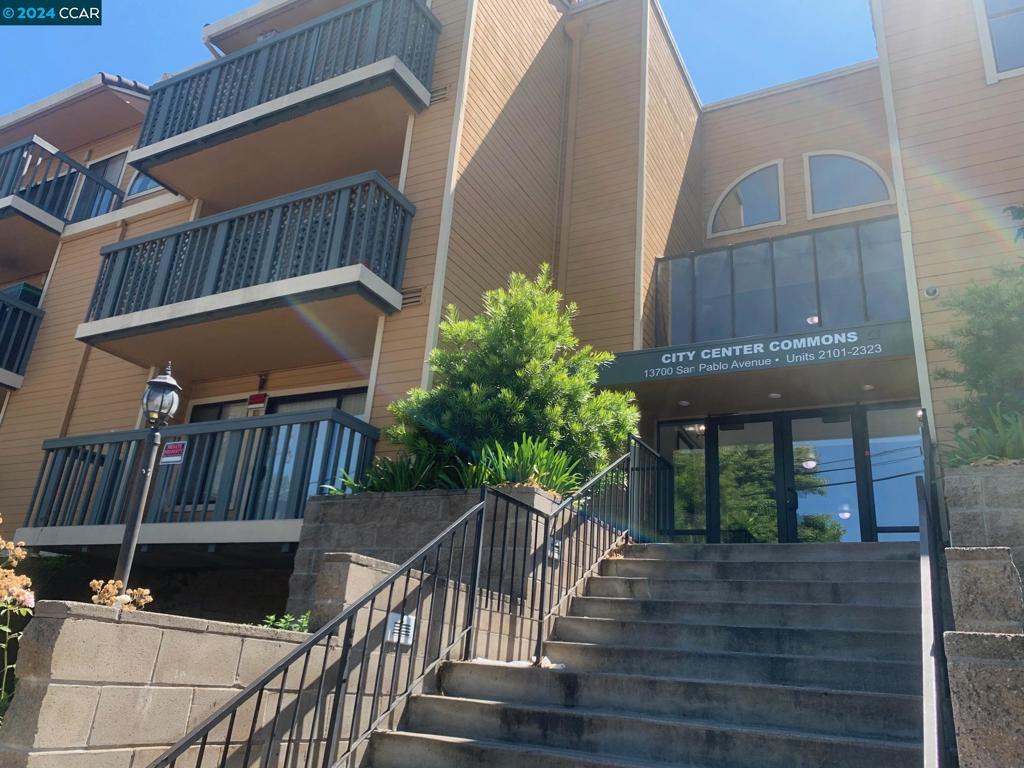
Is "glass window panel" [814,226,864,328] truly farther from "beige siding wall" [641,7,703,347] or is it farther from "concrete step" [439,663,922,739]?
"concrete step" [439,663,922,739]

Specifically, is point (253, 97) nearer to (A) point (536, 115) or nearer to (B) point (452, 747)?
(A) point (536, 115)

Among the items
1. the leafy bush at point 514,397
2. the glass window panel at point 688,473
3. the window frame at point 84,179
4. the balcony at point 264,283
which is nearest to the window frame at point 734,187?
the glass window panel at point 688,473

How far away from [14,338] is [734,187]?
12908 millimetres

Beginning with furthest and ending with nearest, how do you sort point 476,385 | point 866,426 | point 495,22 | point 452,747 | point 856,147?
1. point 856,147
2. point 495,22
3. point 866,426
4. point 476,385
5. point 452,747

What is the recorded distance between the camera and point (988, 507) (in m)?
5.34

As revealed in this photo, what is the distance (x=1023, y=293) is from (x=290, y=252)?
24.6 ft

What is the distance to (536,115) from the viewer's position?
12.4 metres

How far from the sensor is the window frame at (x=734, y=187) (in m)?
13.8

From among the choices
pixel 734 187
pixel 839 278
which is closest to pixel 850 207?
pixel 734 187

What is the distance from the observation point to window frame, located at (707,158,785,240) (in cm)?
1379

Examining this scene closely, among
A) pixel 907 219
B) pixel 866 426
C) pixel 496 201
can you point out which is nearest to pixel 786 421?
pixel 866 426

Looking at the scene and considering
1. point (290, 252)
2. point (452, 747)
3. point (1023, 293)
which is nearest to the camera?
point (452, 747)

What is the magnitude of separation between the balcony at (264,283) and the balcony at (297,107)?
5.00 feet

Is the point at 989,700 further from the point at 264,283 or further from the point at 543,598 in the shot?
the point at 264,283
